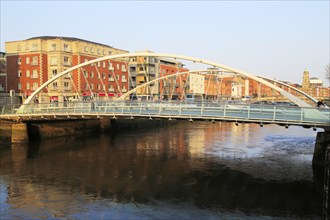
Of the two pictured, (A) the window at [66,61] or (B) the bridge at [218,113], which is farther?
(A) the window at [66,61]

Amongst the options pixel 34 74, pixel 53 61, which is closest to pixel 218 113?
pixel 53 61

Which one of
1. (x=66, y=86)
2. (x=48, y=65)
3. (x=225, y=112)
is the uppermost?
(x=48, y=65)

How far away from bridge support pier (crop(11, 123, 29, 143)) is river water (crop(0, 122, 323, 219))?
134 centimetres

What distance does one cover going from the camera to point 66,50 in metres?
71.8

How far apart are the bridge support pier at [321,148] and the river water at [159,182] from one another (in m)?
0.77

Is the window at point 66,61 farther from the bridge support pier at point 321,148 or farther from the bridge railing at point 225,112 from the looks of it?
the bridge support pier at point 321,148

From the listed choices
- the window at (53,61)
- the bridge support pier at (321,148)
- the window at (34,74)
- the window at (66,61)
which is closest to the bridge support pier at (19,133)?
the bridge support pier at (321,148)

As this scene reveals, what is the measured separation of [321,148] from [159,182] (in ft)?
40.3

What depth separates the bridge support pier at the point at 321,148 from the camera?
26.4m

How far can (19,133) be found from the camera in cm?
4097

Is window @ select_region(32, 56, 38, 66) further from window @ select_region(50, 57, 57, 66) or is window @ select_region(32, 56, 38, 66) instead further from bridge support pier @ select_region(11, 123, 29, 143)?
bridge support pier @ select_region(11, 123, 29, 143)

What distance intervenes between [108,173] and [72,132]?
21987 millimetres

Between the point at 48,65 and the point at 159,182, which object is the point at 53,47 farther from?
the point at 159,182

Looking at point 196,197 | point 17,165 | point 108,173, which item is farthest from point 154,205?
point 17,165
